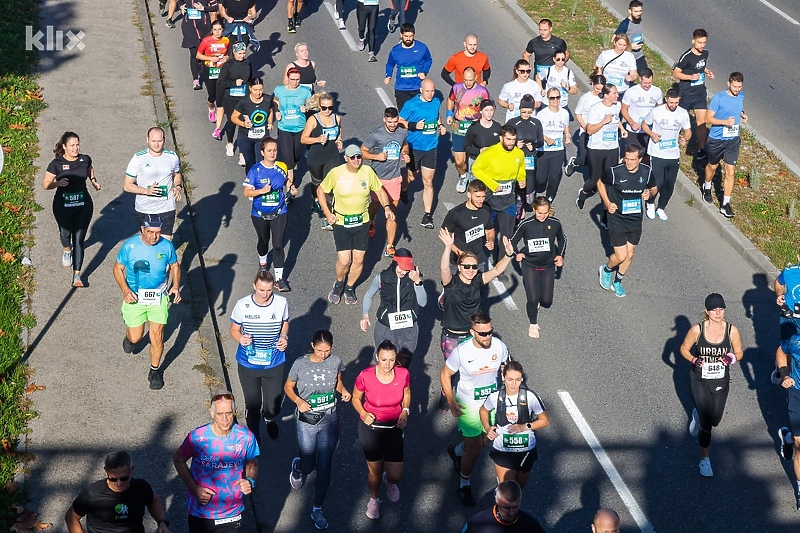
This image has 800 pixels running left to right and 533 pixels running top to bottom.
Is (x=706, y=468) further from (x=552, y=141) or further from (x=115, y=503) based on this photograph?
(x=115, y=503)

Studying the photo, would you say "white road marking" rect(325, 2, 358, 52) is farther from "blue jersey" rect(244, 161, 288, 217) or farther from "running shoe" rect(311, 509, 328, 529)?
"running shoe" rect(311, 509, 328, 529)

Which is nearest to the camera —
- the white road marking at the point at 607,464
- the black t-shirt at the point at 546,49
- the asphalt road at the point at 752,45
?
the white road marking at the point at 607,464

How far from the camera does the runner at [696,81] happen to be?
17797 mm

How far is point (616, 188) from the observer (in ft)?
45.9

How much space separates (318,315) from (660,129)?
5873 millimetres

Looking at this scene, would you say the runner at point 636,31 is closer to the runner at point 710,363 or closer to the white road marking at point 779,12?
the white road marking at point 779,12

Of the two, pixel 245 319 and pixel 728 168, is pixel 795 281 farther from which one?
pixel 245 319

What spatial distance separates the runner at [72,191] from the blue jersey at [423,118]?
4.55 m

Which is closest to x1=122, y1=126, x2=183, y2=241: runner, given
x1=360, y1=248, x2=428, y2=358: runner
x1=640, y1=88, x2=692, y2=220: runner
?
x1=360, y1=248, x2=428, y2=358: runner

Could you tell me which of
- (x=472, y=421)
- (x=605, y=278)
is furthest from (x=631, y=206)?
(x=472, y=421)

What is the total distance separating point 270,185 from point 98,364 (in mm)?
2949

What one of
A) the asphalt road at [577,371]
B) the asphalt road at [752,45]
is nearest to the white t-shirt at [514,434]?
the asphalt road at [577,371]

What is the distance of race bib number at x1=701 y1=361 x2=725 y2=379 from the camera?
36.3 ft

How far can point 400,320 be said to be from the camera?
11391mm
